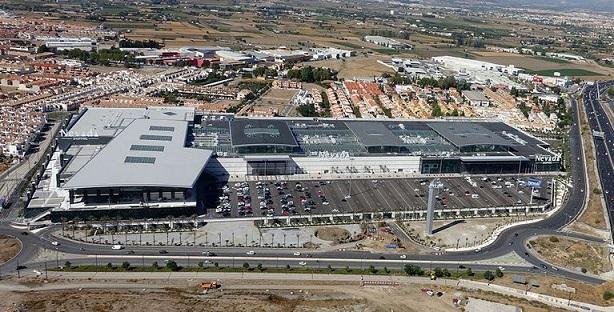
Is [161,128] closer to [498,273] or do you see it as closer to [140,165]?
[140,165]

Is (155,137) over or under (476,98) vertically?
over

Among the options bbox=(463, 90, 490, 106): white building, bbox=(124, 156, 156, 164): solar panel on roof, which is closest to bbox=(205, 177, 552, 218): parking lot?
bbox=(124, 156, 156, 164): solar panel on roof

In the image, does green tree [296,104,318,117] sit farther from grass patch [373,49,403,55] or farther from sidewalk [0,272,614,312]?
grass patch [373,49,403,55]

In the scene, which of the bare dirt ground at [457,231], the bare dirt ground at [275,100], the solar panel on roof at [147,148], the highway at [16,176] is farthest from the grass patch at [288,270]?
the bare dirt ground at [275,100]

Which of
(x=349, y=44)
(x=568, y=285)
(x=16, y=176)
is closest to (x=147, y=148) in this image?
(x=16, y=176)

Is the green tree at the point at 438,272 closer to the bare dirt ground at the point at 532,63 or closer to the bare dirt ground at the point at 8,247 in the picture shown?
the bare dirt ground at the point at 8,247

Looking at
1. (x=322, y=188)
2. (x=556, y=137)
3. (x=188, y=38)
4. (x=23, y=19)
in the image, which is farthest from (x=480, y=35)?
(x=322, y=188)
